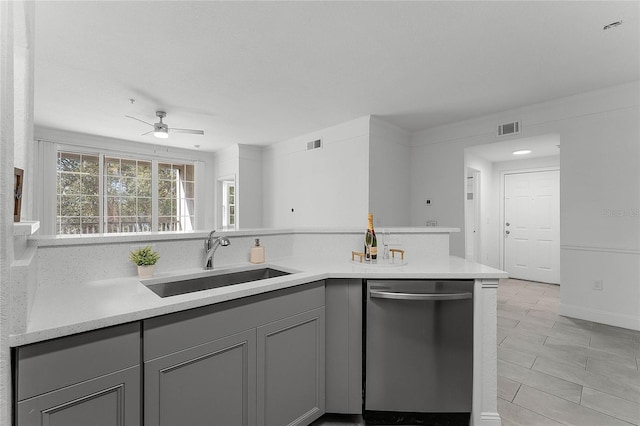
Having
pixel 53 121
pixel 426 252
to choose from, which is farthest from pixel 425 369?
pixel 53 121

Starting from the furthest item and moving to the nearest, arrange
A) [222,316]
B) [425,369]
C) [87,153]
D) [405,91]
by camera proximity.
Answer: [87,153], [405,91], [425,369], [222,316]

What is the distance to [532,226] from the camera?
5.65m

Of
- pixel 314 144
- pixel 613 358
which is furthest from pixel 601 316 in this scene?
pixel 314 144

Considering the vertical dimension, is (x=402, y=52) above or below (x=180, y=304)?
above

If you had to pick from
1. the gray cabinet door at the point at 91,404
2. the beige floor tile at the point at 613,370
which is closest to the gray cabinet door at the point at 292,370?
the gray cabinet door at the point at 91,404

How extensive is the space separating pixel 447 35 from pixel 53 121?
5684mm

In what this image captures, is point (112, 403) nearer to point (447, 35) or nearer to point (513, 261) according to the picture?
point (447, 35)


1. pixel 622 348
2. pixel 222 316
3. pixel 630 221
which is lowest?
pixel 622 348

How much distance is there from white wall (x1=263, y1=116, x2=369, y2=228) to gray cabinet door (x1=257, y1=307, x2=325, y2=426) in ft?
9.53

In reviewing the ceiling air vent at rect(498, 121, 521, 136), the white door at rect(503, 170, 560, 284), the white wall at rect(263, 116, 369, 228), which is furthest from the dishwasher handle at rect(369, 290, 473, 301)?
the white door at rect(503, 170, 560, 284)

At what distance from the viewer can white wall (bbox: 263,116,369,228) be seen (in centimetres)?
450

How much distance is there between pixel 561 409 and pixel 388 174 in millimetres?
3474

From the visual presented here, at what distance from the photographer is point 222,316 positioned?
124 cm

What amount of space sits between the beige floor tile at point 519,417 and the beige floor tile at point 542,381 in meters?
0.36
